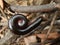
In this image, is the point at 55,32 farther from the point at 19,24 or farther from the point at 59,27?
the point at 19,24

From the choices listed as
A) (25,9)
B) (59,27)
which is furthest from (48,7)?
(59,27)

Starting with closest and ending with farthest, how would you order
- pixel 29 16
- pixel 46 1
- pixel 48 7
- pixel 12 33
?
pixel 48 7 < pixel 12 33 < pixel 29 16 < pixel 46 1

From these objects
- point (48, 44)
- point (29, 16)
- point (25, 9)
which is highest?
point (25, 9)

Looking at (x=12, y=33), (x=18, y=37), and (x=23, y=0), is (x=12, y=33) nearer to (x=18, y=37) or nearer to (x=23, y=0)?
(x=18, y=37)

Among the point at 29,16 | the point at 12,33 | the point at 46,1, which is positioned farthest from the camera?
the point at 46,1

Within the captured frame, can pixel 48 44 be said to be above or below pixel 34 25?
below

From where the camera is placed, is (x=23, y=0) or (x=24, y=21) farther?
(x=23, y=0)

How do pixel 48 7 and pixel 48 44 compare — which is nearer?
pixel 48 7

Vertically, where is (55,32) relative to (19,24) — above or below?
below

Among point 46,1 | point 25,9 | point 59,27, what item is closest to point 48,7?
point 25,9
